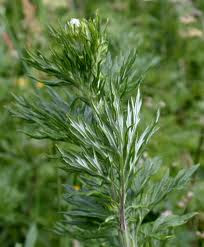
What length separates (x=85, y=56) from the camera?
1.30 meters

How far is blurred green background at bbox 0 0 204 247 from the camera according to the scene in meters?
2.56

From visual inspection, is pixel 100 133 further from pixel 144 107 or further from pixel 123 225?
pixel 144 107

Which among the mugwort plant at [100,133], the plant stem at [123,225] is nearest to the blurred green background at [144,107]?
the mugwort plant at [100,133]

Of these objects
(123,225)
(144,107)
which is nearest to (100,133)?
(123,225)

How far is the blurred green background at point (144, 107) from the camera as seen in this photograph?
2561mm

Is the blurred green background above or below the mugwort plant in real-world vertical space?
above

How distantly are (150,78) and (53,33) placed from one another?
7.97ft

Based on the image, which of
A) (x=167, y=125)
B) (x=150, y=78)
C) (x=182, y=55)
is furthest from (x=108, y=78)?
(x=182, y=55)

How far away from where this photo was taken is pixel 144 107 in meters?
3.32

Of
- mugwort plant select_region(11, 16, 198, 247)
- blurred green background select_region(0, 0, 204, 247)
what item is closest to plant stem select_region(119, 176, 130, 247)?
mugwort plant select_region(11, 16, 198, 247)

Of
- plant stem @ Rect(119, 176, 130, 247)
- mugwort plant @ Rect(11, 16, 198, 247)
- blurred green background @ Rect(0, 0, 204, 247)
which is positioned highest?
blurred green background @ Rect(0, 0, 204, 247)

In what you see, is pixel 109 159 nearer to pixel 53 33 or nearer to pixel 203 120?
pixel 53 33

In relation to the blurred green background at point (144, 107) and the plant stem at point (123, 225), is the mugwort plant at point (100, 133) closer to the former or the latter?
the plant stem at point (123, 225)

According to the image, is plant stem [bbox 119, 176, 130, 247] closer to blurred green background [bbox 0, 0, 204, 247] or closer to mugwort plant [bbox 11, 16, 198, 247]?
mugwort plant [bbox 11, 16, 198, 247]
